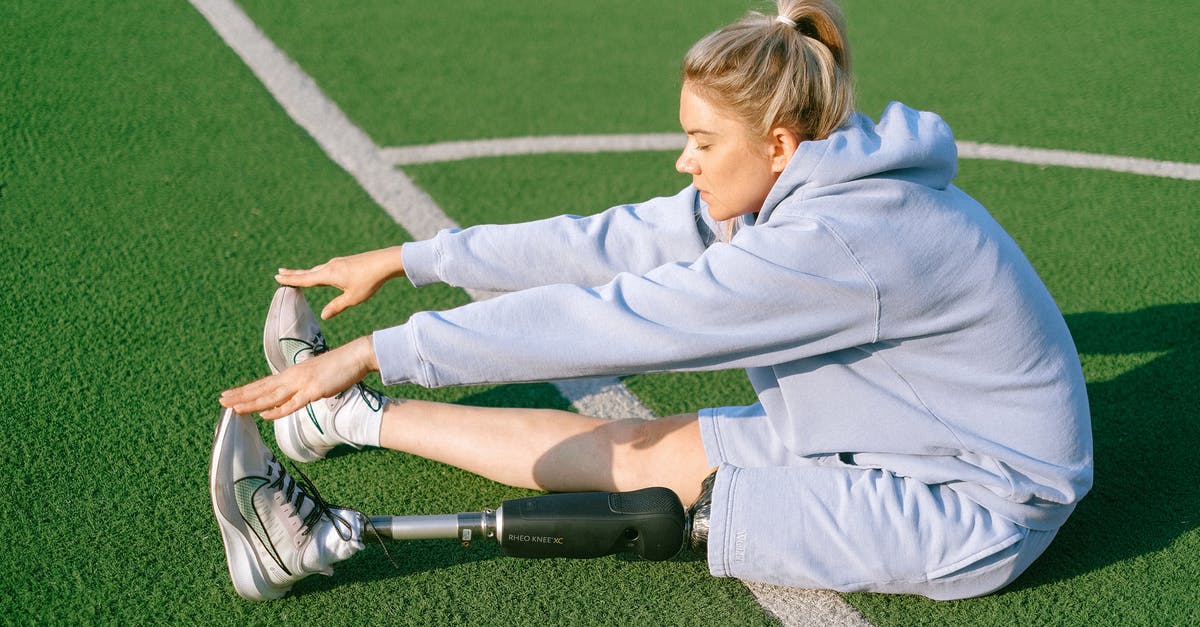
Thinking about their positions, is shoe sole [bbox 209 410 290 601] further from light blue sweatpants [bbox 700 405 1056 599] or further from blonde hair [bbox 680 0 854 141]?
blonde hair [bbox 680 0 854 141]

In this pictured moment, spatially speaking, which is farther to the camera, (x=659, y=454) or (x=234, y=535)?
(x=659, y=454)

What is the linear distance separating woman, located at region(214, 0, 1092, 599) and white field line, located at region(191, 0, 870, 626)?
13cm

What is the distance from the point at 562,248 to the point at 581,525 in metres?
0.69

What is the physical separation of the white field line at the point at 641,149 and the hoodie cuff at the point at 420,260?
61.6 inches

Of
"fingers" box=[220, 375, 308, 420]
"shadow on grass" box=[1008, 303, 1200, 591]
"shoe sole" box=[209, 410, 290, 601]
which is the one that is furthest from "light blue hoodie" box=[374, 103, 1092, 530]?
"shoe sole" box=[209, 410, 290, 601]

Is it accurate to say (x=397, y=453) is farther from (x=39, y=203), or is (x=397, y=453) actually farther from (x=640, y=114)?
(x=640, y=114)

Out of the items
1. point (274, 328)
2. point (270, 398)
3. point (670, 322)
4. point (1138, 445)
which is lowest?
point (1138, 445)

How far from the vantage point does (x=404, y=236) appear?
3.68 meters

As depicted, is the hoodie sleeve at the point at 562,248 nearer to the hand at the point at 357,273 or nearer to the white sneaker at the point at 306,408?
the hand at the point at 357,273

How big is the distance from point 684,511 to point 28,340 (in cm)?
191

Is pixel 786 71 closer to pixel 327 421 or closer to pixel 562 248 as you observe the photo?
pixel 562 248

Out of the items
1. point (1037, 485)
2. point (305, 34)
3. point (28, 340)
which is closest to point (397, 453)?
point (28, 340)

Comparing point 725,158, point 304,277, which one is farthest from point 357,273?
point 725,158

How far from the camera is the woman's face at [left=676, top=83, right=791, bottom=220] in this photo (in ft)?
7.30
